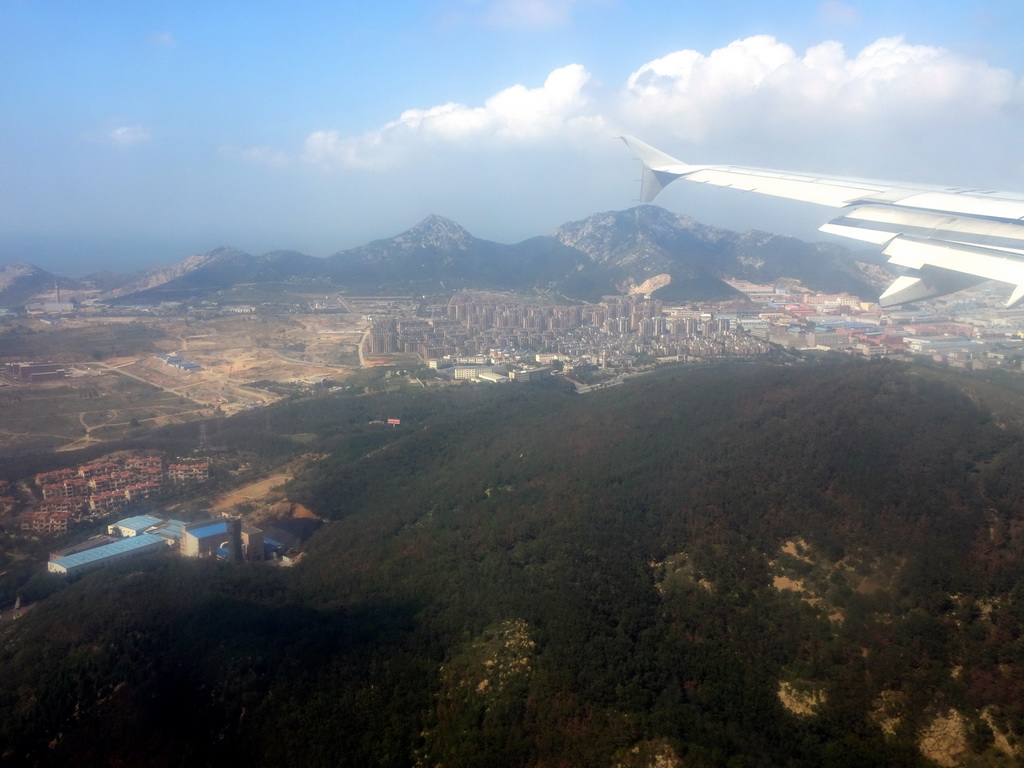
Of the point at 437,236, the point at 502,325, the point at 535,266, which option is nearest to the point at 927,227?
the point at 502,325

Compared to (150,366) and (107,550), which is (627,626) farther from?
(150,366)

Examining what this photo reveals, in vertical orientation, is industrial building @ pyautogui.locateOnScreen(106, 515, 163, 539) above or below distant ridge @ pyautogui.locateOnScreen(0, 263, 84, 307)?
below

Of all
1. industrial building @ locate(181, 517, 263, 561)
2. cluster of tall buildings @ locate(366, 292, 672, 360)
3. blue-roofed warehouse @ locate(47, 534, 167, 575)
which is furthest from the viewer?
cluster of tall buildings @ locate(366, 292, 672, 360)

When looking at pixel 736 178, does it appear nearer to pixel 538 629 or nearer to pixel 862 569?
pixel 862 569

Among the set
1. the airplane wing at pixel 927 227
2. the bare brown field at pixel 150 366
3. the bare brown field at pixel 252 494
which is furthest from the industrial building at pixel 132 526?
the airplane wing at pixel 927 227

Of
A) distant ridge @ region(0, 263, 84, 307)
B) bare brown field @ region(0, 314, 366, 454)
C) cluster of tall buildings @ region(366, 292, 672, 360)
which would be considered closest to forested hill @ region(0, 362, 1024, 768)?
bare brown field @ region(0, 314, 366, 454)

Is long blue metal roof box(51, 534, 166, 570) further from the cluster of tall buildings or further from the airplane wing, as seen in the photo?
the cluster of tall buildings
